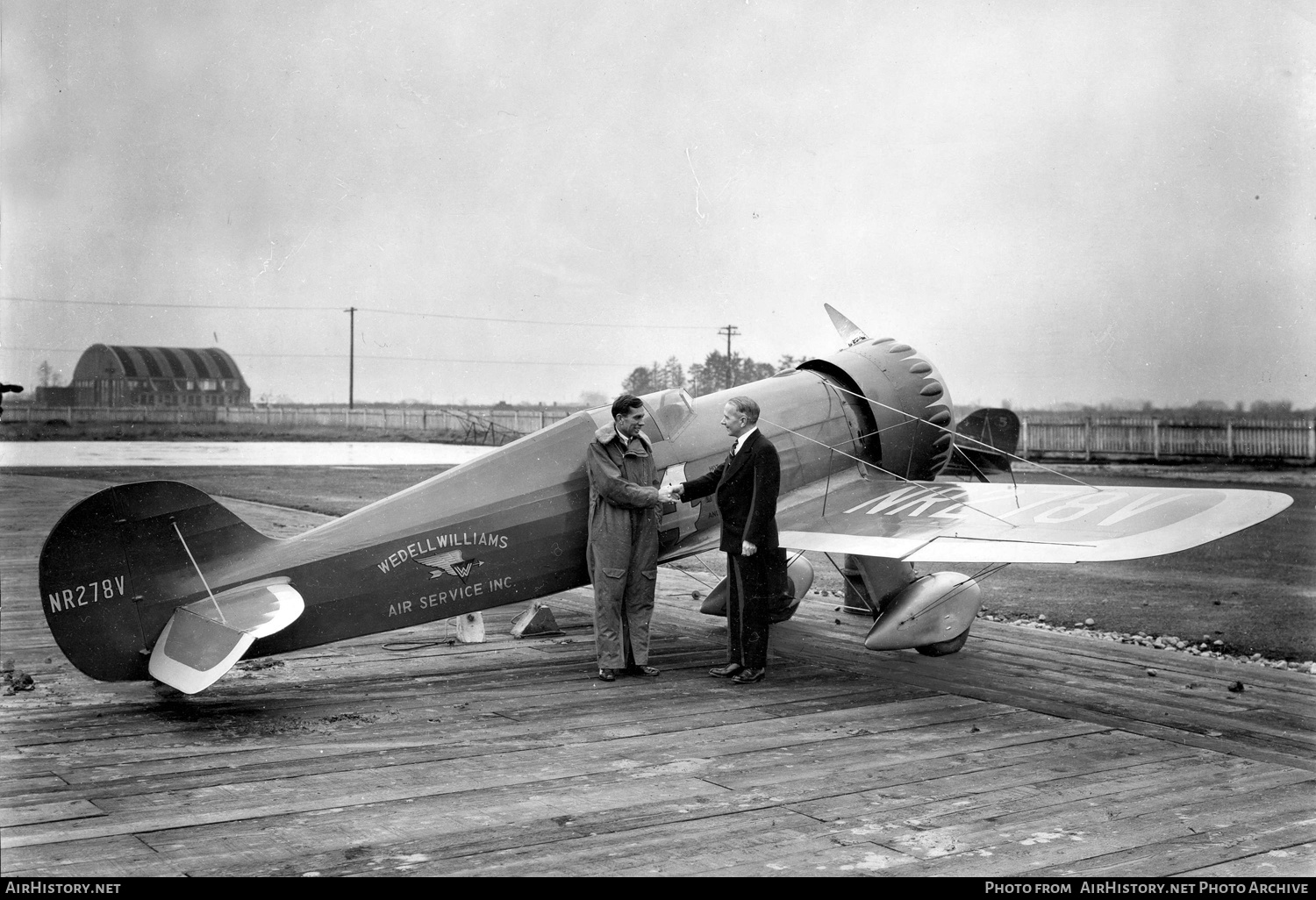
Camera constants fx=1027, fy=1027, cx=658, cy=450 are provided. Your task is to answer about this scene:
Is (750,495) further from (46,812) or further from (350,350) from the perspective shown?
(350,350)

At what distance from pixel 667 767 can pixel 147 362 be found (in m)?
42.1

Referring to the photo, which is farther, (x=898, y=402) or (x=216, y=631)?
(x=898, y=402)

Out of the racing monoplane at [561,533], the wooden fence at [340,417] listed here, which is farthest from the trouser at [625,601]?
the wooden fence at [340,417]

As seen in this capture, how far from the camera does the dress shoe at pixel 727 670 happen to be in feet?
22.6

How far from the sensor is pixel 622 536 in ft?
22.2

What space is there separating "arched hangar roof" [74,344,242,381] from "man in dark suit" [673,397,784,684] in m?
38.6

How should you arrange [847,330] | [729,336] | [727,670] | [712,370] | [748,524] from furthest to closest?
1. [712,370]
2. [729,336]
3. [847,330]
4. [727,670]
5. [748,524]

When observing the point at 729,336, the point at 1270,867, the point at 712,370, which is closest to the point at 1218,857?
the point at 1270,867

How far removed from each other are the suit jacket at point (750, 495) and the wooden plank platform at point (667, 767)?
3.25ft

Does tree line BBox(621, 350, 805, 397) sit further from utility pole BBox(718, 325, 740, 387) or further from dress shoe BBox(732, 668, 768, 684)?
dress shoe BBox(732, 668, 768, 684)

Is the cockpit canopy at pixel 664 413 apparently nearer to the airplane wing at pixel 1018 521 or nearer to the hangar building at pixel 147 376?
the airplane wing at pixel 1018 521

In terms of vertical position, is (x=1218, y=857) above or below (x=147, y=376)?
below

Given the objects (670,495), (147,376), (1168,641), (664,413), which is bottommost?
(1168,641)

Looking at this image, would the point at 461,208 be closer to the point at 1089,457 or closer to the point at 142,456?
the point at 142,456
